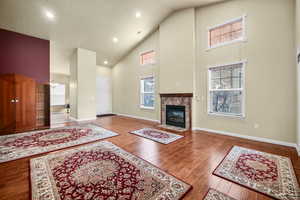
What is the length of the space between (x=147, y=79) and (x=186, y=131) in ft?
10.9

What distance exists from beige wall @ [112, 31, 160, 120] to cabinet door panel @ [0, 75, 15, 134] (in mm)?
4647

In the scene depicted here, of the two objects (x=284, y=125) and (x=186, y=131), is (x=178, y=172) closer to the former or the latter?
(x=186, y=131)

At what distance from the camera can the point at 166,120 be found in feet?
17.5

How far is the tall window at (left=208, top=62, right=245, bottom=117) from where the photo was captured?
3719mm

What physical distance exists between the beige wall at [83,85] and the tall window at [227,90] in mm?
5641

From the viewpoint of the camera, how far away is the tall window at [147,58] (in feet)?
20.3

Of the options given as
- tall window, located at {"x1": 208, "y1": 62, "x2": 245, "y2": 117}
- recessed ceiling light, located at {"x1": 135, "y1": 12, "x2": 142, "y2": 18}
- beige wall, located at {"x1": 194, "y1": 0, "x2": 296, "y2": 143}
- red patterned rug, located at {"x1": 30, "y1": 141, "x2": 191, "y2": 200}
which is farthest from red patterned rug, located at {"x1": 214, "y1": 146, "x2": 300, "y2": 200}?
recessed ceiling light, located at {"x1": 135, "y1": 12, "x2": 142, "y2": 18}

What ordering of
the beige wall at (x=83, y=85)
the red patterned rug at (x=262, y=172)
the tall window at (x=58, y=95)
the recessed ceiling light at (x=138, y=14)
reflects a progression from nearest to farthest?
the red patterned rug at (x=262, y=172) < the recessed ceiling light at (x=138, y=14) < the beige wall at (x=83, y=85) < the tall window at (x=58, y=95)

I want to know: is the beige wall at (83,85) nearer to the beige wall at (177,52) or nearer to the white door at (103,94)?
the white door at (103,94)

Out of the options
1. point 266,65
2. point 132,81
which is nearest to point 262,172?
point 266,65

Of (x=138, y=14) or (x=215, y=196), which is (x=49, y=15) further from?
(x=215, y=196)

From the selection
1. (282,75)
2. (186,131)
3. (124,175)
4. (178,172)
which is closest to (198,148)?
(178,172)

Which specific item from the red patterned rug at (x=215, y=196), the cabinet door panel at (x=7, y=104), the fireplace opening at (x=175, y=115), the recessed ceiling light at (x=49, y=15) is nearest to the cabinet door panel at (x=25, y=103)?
the cabinet door panel at (x=7, y=104)

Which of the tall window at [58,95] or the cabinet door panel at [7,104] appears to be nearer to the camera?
the cabinet door panel at [7,104]
